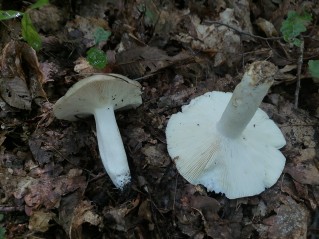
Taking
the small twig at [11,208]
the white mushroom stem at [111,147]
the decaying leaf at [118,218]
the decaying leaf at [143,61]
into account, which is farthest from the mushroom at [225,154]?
the small twig at [11,208]

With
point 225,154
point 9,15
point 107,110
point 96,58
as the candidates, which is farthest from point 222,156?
point 9,15

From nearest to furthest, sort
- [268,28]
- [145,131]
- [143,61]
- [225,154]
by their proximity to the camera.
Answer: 1. [225,154]
2. [145,131]
3. [143,61]
4. [268,28]

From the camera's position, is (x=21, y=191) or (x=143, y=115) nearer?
(x=21, y=191)

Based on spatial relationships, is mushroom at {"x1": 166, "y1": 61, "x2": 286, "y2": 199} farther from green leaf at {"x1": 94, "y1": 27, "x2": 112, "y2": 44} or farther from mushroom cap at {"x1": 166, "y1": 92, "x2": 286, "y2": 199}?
green leaf at {"x1": 94, "y1": 27, "x2": 112, "y2": 44}

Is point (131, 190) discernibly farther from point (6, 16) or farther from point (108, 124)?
point (6, 16)

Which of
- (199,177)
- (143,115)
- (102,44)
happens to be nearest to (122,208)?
(199,177)

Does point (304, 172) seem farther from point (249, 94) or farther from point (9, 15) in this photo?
point (9, 15)
